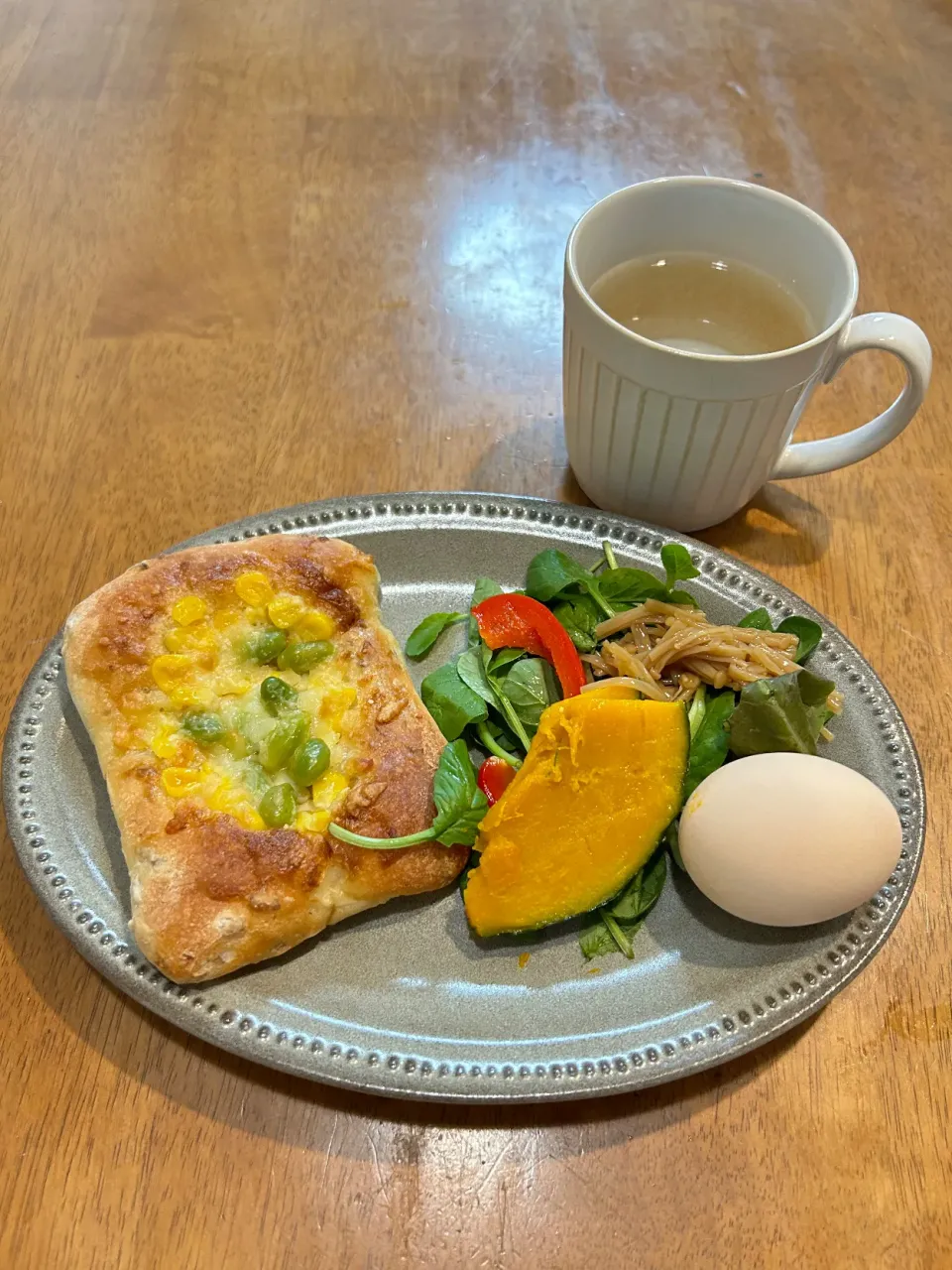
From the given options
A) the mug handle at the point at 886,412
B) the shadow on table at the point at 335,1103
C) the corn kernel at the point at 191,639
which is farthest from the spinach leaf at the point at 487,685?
the mug handle at the point at 886,412

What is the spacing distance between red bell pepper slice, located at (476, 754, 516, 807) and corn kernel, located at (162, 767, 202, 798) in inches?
14.2

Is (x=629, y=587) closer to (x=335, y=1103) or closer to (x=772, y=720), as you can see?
(x=772, y=720)

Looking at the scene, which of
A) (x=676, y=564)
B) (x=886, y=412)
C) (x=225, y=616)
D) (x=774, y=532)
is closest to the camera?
(x=225, y=616)

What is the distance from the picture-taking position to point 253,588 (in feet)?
4.30

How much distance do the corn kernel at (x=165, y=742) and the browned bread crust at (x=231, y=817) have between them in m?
0.01

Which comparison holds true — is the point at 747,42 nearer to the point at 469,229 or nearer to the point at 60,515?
the point at 469,229

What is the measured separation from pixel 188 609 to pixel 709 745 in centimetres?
72

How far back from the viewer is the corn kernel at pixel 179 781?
1.16m

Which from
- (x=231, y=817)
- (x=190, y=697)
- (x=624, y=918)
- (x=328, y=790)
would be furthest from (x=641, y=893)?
(x=190, y=697)

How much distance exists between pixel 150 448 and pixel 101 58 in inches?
55.8

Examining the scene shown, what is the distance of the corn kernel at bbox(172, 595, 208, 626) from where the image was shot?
1.28 meters

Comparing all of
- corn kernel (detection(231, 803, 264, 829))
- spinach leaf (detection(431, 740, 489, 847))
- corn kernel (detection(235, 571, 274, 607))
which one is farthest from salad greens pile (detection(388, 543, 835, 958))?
corn kernel (detection(235, 571, 274, 607))

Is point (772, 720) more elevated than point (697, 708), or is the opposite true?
point (772, 720)

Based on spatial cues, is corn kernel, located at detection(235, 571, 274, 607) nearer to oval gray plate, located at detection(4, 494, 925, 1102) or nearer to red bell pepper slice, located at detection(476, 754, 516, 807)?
oval gray plate, located at detection(4, 494, 925, 1102)
